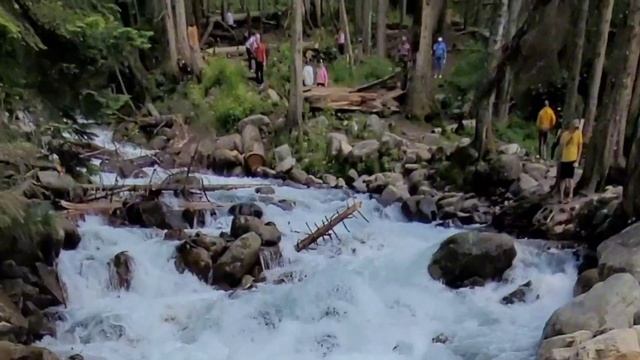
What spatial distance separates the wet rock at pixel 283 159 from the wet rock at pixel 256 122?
1227 millimetres

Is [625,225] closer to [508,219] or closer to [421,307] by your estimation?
[508,219]

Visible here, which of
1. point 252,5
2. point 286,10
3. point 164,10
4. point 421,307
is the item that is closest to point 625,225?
point 421,307

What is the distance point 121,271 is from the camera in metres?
11.7

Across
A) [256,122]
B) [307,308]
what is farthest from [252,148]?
[307,308]

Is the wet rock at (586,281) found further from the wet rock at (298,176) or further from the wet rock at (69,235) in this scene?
the wet rock at (298,176)

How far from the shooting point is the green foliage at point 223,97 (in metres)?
21.5

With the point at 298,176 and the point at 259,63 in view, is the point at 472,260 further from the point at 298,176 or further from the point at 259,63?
the point at 259,63

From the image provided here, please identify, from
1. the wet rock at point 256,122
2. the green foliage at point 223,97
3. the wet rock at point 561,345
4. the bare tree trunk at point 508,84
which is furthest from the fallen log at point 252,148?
the wet rock at point 561,345

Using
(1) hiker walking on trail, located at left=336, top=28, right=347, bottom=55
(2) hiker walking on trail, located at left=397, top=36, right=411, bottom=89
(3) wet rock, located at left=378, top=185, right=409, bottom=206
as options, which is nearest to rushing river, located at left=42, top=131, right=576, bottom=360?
(3) wet rock, located at left=378, top=185, right=409, bottom=206

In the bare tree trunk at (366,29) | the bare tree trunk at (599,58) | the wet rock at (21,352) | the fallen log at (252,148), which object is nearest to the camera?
the wet rock at (21,352)

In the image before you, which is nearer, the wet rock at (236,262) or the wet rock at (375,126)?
the wet rock at (236,262)

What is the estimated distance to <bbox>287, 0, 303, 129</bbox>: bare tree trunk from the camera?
2006 cm

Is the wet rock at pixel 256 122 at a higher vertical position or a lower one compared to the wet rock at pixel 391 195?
higher

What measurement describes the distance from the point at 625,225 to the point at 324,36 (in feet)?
71.8
